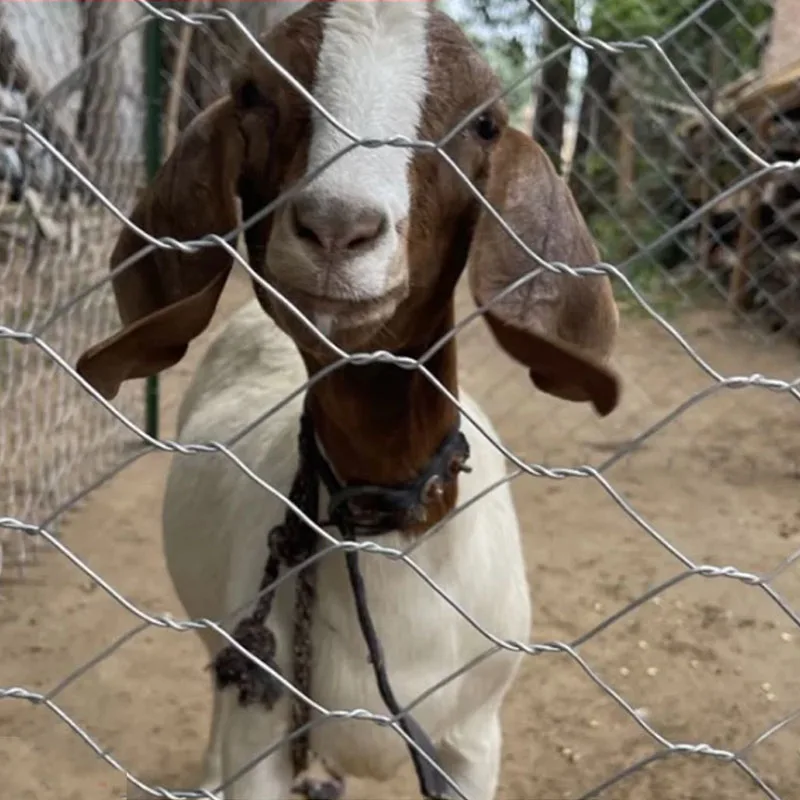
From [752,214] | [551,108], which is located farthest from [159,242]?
[551,108]

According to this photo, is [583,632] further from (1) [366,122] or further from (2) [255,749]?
(1) [366,122]

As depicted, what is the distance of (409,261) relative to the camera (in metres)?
1.15

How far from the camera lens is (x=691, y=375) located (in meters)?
4.22

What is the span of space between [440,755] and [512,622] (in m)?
0.23

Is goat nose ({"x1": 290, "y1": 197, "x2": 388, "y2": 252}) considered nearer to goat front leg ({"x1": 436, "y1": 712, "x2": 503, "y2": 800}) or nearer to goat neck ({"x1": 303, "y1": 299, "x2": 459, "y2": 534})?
goat neck ({"x1": 303, "y1": 299, "x2": 459, "y2": 534})

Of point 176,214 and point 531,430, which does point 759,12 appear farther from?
point 176,214

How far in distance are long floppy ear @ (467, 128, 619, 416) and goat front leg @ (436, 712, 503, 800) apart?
1.87ft

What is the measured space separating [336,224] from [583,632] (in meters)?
1.70

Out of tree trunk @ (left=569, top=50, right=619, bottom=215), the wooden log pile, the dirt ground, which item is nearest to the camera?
the dirt ground

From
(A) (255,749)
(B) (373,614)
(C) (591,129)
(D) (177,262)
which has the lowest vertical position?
(C) (591,129)

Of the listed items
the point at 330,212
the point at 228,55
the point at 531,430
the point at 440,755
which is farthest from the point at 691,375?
the point at 330,212

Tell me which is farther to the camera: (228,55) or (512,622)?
(228,55)

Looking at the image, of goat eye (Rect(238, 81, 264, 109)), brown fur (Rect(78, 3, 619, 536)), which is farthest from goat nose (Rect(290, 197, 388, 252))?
goat eye (Rect(238, 81, 264, 109))

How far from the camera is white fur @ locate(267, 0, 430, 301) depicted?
101 centimetres
